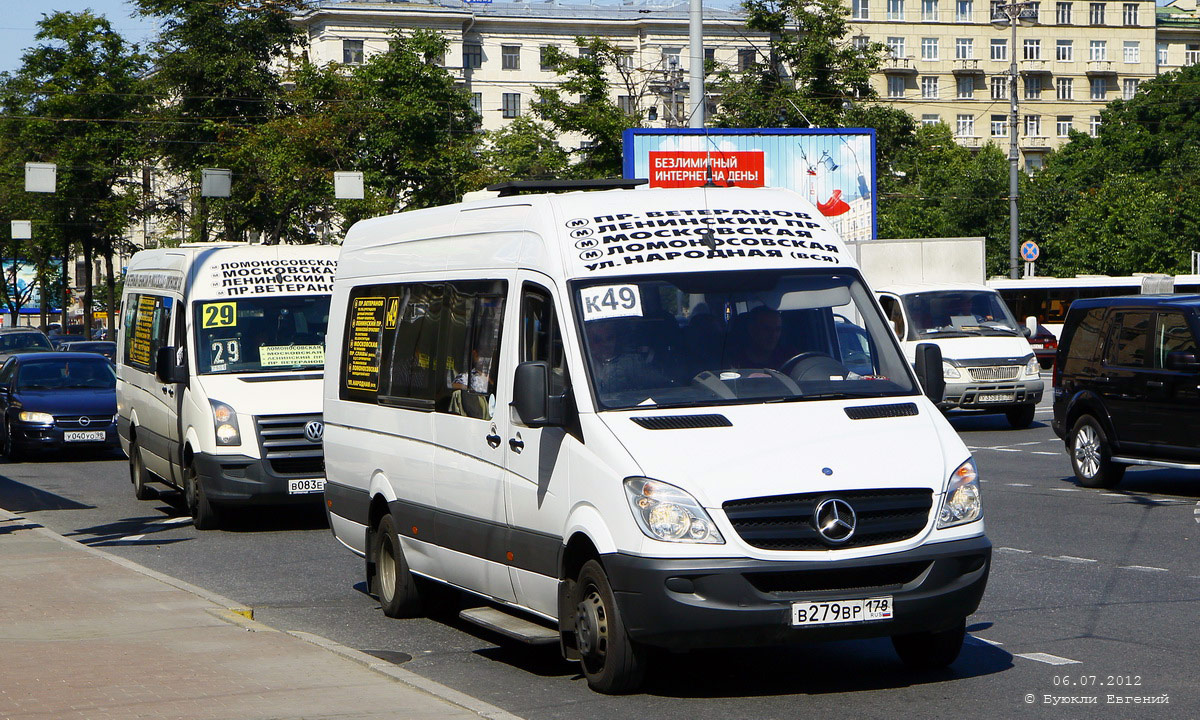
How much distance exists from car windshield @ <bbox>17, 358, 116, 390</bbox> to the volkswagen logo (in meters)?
19.5

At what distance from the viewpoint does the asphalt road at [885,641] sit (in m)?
7.06

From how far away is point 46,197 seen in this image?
59.3 meters

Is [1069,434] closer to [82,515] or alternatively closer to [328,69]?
[82,515]

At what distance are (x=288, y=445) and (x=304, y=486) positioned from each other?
0.40m

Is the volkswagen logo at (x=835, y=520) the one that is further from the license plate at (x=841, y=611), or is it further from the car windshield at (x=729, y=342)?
the car windshield at (x=729, y=342)

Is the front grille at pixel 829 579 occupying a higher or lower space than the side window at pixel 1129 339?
lower

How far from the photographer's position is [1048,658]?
7.84 meters

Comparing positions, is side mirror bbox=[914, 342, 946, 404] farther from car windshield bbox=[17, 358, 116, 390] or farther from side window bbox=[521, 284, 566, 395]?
car windshield bbox=[17, 358, 116, 390]

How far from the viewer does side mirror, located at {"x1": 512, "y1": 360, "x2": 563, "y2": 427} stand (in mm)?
7234

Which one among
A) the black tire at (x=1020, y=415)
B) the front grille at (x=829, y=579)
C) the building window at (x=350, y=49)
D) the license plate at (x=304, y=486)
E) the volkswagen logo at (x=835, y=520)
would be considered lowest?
the black tire at (x=1020, y=415)

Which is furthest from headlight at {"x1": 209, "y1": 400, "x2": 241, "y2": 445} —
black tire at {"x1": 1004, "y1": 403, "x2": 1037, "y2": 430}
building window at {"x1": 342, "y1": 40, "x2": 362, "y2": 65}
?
building window at {"x1": 342, "y1": 40, "x2": 362, "y2": 65}

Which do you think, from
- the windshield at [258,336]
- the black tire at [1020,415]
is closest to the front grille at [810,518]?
the windshield at [258,336]

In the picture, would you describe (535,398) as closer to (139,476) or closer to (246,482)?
(246,482)

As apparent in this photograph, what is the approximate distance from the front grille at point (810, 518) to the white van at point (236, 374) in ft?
26.7
